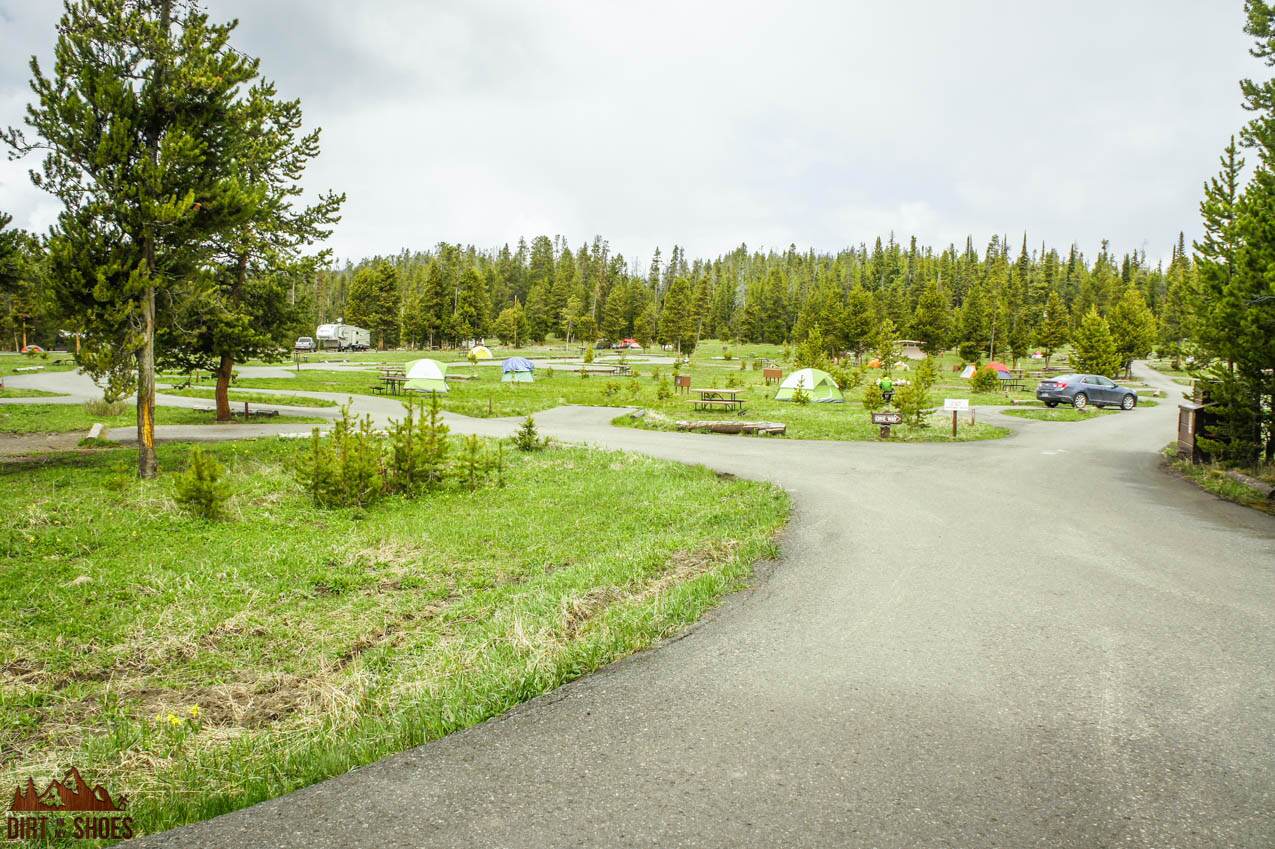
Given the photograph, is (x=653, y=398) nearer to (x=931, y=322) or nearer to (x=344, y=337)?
(x=931, y=322)

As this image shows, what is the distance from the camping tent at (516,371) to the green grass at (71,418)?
1934 cm

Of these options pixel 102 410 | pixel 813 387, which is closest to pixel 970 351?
pixel 813 387

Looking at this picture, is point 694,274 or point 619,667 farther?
point 694,274

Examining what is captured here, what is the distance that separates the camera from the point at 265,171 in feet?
70.7

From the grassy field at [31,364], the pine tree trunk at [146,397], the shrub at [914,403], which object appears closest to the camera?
the pine tree trunk at [146,397]

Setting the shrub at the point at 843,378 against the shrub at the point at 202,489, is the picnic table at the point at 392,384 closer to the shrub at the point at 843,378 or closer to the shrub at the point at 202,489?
the shrub at the point at 202,489

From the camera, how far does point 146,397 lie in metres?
13.3

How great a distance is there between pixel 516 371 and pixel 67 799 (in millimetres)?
40649

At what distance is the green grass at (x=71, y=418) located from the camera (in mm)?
20125

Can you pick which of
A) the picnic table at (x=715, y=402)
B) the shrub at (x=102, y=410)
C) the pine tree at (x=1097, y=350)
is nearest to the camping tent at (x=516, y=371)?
the picnic table at (x=715, y=402)

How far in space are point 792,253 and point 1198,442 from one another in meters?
161

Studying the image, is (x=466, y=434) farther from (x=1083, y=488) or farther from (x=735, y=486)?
(x=1083, y=488)

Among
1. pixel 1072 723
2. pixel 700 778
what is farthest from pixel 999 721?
pixel 700 778

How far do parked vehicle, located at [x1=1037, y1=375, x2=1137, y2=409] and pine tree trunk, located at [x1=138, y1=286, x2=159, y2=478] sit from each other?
34679mm
